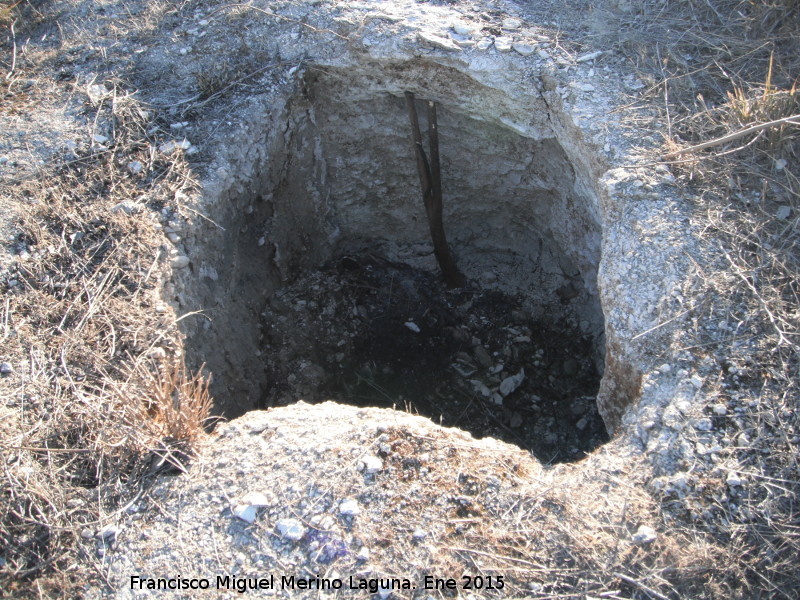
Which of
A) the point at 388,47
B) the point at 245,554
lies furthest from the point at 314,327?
→ the point at 245,554

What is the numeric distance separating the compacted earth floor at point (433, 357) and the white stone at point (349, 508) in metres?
1.47

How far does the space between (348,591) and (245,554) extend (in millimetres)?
347

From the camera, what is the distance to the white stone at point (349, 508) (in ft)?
6.12

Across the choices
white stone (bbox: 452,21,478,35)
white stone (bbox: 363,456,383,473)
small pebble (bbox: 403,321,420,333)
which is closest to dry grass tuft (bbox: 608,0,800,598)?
white stone (bbox: 452,21,478,35)

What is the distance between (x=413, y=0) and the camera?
127 inches

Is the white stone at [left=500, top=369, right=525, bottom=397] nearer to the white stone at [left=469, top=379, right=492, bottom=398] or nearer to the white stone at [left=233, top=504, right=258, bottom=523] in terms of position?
the white stone at [left=469, top=379, right=492, bottom=398]

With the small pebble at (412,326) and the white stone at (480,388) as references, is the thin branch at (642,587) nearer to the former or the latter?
the white stone at (480,388)

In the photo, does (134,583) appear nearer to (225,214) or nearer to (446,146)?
(225,214)

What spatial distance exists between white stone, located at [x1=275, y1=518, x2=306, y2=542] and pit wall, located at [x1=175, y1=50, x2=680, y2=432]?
45.4 inches

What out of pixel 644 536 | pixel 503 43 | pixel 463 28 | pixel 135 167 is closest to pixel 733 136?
pixel 503 43

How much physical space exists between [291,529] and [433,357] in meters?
2.07

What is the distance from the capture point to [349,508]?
1.87m

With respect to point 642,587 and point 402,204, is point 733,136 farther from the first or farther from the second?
point 402,204

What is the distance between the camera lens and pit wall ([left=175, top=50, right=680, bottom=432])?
272cm
